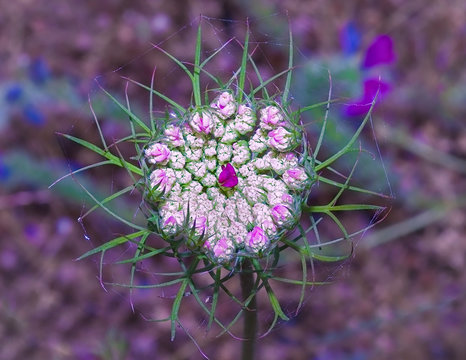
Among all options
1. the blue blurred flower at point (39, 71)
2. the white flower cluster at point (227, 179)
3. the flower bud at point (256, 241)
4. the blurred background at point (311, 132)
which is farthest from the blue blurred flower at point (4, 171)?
the flower bud at point (256, 241)

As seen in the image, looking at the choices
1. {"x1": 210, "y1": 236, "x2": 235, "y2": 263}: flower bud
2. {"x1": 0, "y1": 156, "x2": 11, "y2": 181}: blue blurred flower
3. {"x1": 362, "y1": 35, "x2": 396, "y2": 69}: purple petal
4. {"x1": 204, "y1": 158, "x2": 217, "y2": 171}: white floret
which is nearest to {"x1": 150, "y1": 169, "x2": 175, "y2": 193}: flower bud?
{"x1": 204, "y1": 158, "x2": 217, "y2": 171}: white floret

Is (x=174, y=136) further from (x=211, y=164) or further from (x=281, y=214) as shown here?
(x=281, y=214)

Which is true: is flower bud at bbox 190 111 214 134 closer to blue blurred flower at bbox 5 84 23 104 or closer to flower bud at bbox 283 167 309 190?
flower bud at bbox 283 167 309 190

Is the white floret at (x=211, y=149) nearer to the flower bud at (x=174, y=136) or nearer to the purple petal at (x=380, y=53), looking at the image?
the flower bud at (x=174, y=136)

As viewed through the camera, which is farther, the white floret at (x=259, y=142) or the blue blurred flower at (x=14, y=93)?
the blue blurred flower at (x=14, y=93)

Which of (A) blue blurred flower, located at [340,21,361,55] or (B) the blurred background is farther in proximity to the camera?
(A) blue blurred flower, located at [340,21,361,55]

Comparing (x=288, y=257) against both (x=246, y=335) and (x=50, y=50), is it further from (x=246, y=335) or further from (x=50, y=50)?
(x=50, y=50)

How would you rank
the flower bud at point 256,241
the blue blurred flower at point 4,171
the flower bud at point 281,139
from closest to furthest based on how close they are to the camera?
1. the flower bud at point 256,241
2. the flower bud at point 281,139
3. the blue blurred flower at point 4,171
